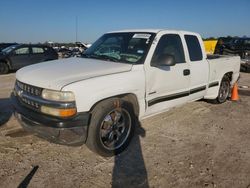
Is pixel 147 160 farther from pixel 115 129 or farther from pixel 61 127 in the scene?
pixel 61 127

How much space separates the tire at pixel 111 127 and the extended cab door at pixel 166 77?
1.53 feet

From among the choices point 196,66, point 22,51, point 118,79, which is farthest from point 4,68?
point 118,79

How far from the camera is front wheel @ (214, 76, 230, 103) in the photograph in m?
6.87

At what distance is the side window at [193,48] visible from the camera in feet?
17.3

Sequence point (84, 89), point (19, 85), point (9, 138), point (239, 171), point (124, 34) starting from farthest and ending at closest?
1. point (124, 34)
2. point (9, 138)
3. point (19, 85)
4. point (239, 171)
5. point (84, 89)

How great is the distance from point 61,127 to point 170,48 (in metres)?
2.57

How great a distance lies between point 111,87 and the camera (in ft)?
12.0

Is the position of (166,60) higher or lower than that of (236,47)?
higher

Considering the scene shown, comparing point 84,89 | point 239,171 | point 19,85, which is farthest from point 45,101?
point 239,171

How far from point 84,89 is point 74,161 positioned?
1.13 m

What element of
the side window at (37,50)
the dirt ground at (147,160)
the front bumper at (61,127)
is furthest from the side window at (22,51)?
the front bumper at (61,127)

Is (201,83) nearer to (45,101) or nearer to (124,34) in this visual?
(124,34)

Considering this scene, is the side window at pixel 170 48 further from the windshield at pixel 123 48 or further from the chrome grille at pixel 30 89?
the chrome grille at pixel 30 89

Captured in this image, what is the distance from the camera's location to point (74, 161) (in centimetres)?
378
